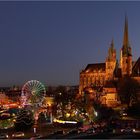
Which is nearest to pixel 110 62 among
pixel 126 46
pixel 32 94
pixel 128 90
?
pixel 126 46

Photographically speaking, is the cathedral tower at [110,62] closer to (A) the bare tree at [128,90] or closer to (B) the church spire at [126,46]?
(B) the church spire at [126,46]

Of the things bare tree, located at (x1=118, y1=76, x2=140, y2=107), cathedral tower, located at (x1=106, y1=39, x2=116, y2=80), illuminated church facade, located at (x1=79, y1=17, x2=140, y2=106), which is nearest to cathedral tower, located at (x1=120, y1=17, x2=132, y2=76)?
illuminated church facade, located at (x1=79, y1=17, x2=140, y2=106)

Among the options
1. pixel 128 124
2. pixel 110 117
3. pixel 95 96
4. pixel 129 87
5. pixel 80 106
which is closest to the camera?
pixel 128 124

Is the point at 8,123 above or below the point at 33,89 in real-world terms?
below

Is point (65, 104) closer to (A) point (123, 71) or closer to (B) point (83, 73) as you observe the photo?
(A) point (123, 71)

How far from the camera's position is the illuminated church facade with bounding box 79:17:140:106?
4872cm

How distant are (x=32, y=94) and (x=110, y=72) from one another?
29.6 m

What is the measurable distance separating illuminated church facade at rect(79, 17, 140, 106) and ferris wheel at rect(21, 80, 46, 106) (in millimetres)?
15760

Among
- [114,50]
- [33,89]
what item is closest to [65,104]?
[33,89]

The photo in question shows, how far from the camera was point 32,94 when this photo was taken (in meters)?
30.5

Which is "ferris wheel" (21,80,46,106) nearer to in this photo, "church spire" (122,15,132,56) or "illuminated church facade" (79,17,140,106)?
"illuminated church facade" (79,17,140,106)

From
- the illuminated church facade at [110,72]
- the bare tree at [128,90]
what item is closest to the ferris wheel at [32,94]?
the bare tree at [128,90]

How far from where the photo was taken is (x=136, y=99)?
141 ft

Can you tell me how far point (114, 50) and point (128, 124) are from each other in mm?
30737
